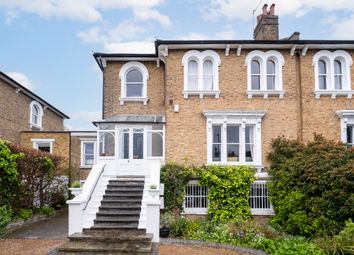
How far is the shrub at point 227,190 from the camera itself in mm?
16203

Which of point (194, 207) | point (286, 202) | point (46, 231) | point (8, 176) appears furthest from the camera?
point (194, 207)

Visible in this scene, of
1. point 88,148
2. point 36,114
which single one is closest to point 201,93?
point 88,148

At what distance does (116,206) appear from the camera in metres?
13.3

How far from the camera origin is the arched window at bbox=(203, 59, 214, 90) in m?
18.0

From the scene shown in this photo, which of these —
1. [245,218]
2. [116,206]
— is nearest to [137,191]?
[116,206]

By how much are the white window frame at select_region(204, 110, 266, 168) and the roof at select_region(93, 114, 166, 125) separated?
2.26 metres

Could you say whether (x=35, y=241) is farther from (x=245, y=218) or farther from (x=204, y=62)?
(x=204, y=62)

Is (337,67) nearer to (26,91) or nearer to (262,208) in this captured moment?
(262,208)

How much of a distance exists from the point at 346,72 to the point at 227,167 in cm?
749

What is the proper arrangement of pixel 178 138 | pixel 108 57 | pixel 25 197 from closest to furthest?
pixel 25 197 → pixel 178 138 → pixel 108 57

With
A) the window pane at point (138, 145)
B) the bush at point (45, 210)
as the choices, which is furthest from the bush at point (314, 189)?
the bush at point (45, 210)

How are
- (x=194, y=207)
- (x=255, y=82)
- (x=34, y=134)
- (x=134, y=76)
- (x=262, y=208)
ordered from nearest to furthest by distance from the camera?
(x=194, y=207)
(x=262, y=208)
(x=255, y=82)
(x=134, y=76)
(x=34, y=134)

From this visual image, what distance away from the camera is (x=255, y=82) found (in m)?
18.2

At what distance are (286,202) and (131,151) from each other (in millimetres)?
7236
